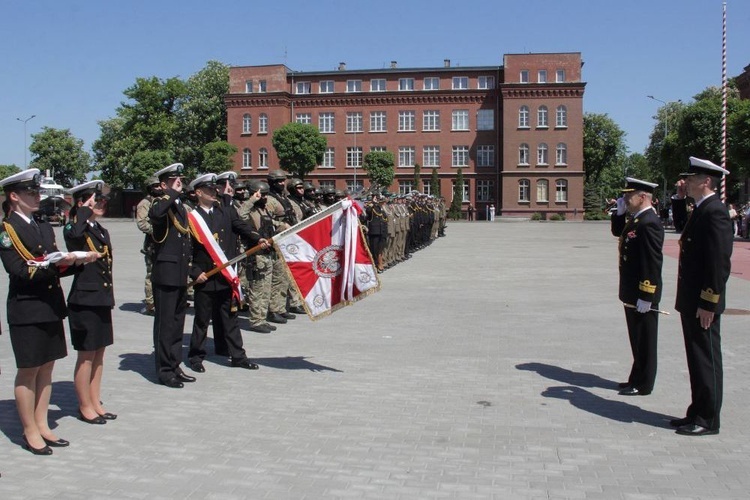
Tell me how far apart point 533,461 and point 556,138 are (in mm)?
70443

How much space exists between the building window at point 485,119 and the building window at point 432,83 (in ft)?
17.8

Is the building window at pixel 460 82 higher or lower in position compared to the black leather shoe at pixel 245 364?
higher

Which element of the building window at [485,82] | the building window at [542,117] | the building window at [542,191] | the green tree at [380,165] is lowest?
the building window at [542,191]

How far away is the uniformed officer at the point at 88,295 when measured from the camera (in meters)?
6.14

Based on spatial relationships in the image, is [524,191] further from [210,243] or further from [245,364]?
[210,243]

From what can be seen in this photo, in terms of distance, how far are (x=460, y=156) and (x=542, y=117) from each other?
935 centimetres

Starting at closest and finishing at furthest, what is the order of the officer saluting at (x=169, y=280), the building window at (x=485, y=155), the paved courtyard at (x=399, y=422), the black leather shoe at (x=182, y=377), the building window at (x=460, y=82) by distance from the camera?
the paved courtyard at (x=399, y=422) → the officer saluting at (x=169, y=280) → the black leather shoe at (x=182, y=377) → the building window at (x=485, y=155) → the building window at (x=460, y=82)

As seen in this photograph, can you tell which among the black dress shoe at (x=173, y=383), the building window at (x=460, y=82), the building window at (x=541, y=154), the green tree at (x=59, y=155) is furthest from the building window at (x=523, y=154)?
the black dress shoe at (x=173, y=383)

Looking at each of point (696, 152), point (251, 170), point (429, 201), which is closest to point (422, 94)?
point (251, 170)

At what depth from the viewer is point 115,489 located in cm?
483

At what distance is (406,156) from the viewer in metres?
78.8

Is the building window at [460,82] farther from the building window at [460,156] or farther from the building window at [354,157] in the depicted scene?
the building window at [354,157]

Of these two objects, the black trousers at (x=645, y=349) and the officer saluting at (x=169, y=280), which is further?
the officer saluting at (x=169, y=280)

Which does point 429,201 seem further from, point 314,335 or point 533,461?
point 533,461
